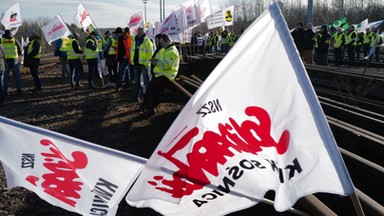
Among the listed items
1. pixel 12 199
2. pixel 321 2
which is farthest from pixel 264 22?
pixel 321 2

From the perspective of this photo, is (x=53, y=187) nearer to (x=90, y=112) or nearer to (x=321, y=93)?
(x=90, y=112)

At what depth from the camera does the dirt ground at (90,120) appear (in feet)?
14.2

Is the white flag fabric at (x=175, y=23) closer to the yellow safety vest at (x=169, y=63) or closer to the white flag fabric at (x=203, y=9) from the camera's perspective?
the white flag fabric at (x=203, y=9)

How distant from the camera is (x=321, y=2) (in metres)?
71.1

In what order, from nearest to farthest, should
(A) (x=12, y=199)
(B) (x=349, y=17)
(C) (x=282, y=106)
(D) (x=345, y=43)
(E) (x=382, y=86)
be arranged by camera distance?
(C) (x=282, y=106) → (A) (x=12, y=199) → (E) (x=382, y=86) → (D) (x=345, y=43) → (B) (x=349, y=17)

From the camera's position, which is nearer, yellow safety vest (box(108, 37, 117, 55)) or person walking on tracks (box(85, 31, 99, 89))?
person walking on tracks (box(85, 31, 99, 89))

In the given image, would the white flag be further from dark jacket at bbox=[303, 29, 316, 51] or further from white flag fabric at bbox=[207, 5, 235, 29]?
dark jacket at bbox=[303, 29, 316, 51]

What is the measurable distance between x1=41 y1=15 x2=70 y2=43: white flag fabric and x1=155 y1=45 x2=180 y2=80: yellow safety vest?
579 centimetres

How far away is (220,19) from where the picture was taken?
19.1 meters

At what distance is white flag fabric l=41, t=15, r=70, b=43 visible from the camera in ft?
41.5

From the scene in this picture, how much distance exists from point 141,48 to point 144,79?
0.92 m

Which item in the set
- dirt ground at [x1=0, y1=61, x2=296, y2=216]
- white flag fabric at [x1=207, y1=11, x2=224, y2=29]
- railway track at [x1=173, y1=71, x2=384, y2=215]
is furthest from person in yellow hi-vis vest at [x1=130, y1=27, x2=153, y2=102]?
white flag fabric at [x1=207, y1=11, x2=224, y2=29]

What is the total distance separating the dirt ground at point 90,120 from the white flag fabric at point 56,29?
185 centimetres

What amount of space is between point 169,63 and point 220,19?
37.8ft
